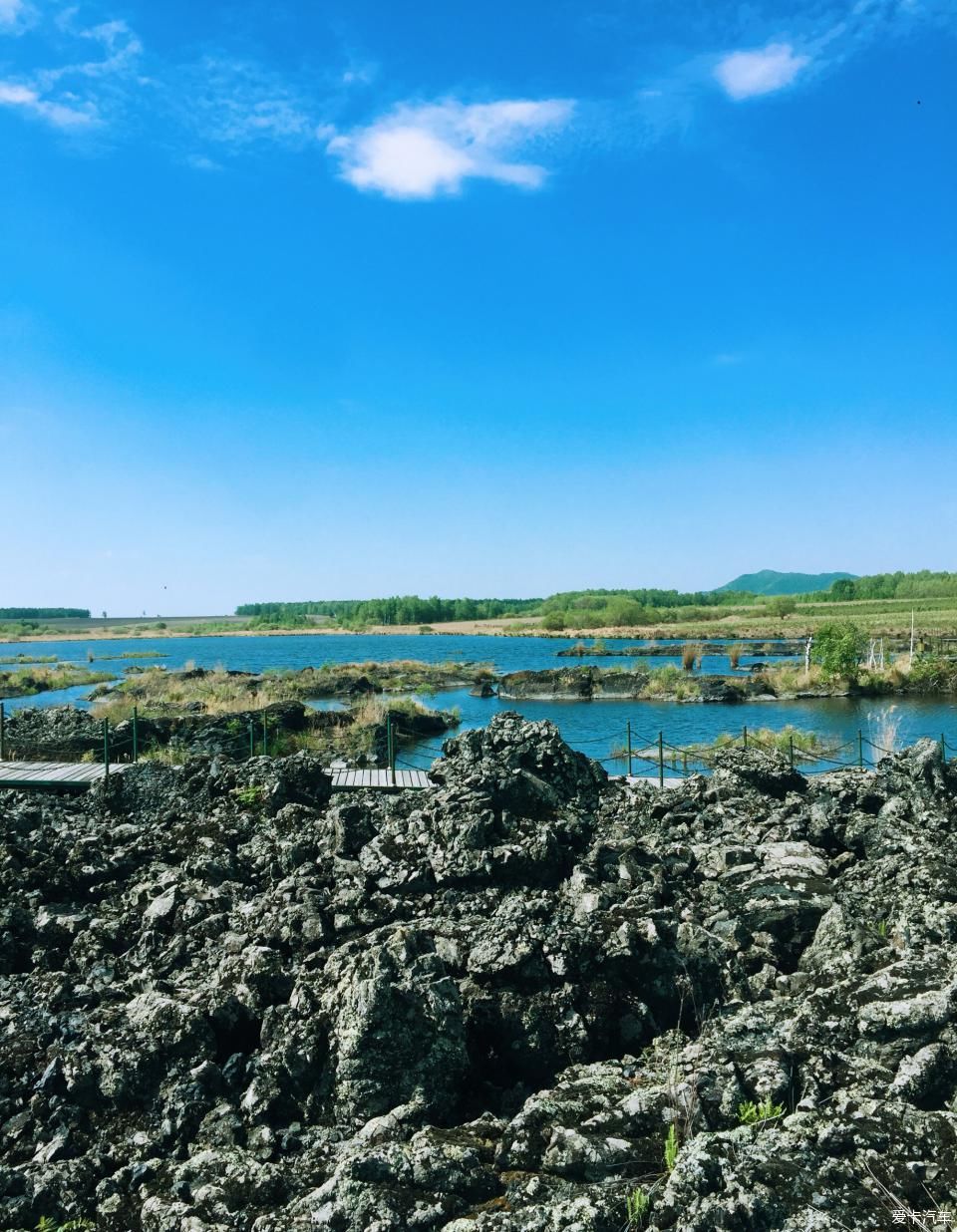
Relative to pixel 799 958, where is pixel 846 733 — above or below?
below

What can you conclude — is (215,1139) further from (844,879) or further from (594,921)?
(844,879)

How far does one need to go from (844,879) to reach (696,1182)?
18.1 feet

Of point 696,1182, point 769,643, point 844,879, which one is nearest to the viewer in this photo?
point 696,1182

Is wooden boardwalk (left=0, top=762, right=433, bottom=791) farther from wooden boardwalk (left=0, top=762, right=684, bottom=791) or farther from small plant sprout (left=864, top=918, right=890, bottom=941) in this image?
small plant sprout (left=864, top=918, right=890, bottom=941)

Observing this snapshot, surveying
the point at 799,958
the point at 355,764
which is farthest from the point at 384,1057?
the point at 355,764

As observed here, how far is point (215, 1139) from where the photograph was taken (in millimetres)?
5129

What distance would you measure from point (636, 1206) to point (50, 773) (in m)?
16.0

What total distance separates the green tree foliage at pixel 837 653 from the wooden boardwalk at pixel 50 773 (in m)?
39.8

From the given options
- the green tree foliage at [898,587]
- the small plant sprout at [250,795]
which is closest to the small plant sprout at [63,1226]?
the small plant sprout at [250,795]

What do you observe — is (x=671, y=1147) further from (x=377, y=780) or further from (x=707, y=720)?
(x=707, y=720)

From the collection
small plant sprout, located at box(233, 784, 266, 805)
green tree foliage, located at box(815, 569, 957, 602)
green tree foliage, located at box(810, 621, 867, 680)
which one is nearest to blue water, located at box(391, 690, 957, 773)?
green tree foliage, located at box(810, 621, 867, 680)

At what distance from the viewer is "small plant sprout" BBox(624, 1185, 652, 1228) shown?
394 centimetres

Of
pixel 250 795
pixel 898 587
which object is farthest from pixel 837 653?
pixel 898 587

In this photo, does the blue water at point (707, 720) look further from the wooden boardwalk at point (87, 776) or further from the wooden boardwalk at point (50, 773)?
the wooden boardwalk at point (50, 773)
